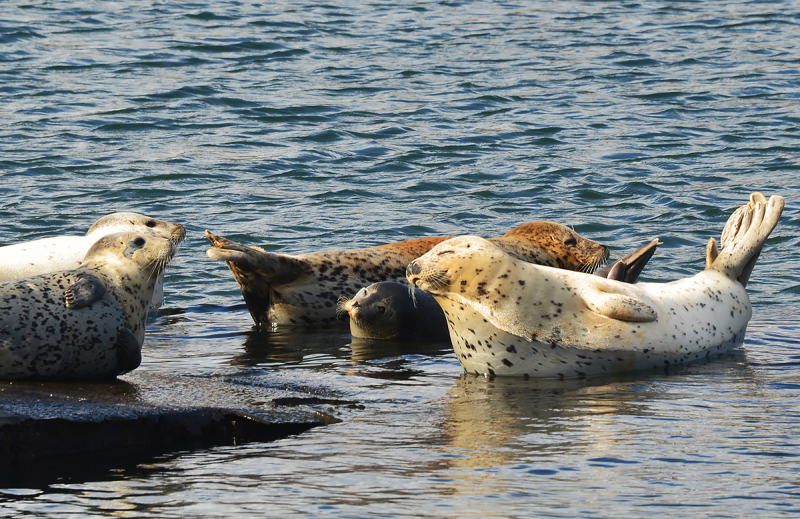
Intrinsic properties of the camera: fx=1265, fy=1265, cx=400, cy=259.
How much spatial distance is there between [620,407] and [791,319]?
10.9 feet

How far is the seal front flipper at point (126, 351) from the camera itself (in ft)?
20.2

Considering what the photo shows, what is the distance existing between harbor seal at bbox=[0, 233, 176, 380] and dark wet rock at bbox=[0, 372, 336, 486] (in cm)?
17

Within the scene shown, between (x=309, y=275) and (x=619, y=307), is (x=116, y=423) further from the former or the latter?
(x=309, y=275)

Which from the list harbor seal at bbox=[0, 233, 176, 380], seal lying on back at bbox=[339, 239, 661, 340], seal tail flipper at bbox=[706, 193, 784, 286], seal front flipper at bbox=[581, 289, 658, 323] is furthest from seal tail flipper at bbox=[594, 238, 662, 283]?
harbor seal at bbox=[0, 233, 176, 380]

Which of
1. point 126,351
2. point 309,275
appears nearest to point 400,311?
point 309,275

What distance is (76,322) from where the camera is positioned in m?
6.11

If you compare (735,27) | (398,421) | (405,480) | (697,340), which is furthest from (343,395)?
(735,27)

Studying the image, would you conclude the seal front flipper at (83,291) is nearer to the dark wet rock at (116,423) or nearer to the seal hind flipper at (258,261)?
the dark wet rock at (116,423)

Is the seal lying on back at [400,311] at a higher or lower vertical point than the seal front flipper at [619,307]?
lower

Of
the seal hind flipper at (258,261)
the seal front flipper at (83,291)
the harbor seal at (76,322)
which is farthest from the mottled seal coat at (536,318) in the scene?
the seal hind flipper at (258,261)

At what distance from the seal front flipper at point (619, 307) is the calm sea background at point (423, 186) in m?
0.37

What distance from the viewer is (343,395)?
625cm

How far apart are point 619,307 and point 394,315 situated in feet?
5.93

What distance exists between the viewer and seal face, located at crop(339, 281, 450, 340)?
8078 millimetres
